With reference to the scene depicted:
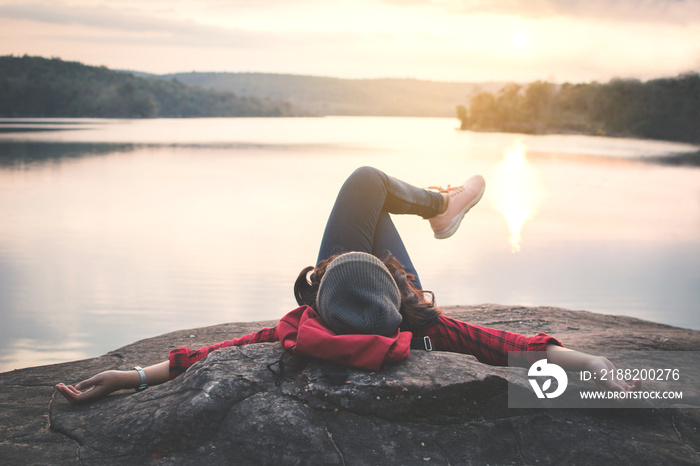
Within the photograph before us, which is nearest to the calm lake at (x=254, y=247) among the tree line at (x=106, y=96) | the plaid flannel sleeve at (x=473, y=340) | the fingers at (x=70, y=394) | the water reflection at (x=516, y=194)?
the water reflection at (x=516, y=194)

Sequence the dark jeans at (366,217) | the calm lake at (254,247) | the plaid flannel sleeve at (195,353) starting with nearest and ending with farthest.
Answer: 1. the plaid flannel sleeve at (195,353)
2. the dark jeans at (366,217)
3. the calm lake at (254,247)

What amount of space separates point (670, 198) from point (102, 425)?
14895mm

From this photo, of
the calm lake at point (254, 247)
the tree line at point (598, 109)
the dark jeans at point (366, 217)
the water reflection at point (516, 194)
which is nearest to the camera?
the dark jeans at point (366, 217)

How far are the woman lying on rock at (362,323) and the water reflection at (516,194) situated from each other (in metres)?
6.14

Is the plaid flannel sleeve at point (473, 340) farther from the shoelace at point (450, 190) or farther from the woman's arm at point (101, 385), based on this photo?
the shoelace at point (450, 190)

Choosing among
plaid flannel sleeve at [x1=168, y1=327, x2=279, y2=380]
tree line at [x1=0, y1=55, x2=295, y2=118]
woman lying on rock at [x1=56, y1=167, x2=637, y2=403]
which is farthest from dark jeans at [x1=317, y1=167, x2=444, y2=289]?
tree line at [x1=0, y1=55, x2=295, y2=118]

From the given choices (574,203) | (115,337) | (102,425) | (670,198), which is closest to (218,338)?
(115,337)

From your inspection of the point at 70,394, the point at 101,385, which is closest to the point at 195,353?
the point at 101,385

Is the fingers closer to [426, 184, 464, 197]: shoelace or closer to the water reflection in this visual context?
[426, 184, 464, 197]: shoelace

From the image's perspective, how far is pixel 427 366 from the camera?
2.26 m

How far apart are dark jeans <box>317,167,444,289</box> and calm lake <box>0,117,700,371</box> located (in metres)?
2.59

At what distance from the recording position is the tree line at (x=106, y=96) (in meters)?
45.2

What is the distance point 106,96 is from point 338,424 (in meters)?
66.7

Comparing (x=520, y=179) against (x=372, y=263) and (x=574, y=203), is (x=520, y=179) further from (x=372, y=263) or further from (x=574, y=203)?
(x=372, y=263)
